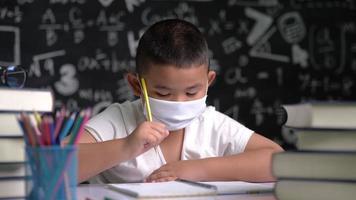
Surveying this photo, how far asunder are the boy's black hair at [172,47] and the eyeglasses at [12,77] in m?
0.48

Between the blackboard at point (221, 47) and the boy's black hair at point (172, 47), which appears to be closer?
the boy's black hair at point (172, 47)

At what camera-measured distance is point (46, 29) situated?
3145mm

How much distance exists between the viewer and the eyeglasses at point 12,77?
1113 mm

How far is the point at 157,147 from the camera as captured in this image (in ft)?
5.41

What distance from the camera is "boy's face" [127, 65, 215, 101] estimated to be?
4.93 ft

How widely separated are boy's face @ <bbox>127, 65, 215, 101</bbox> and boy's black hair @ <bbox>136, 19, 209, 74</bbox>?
0.06ft

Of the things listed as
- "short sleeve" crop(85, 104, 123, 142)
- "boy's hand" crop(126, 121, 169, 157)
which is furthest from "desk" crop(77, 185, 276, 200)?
"short sleeve" crop(85, 104, 123, 142)

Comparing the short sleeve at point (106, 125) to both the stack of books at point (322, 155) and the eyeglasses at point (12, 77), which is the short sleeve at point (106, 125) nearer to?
the eyeglasses at point (12, 77)

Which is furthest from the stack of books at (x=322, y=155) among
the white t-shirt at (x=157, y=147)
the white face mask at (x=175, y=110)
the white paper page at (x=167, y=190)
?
the white t-shirt at (x=157, y=147)

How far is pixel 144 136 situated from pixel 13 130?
1.52ft

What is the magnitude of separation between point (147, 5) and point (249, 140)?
1721mm

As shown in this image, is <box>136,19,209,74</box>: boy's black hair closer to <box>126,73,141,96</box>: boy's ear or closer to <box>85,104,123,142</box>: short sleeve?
<box>126,73,141,96</box>: boy's ear

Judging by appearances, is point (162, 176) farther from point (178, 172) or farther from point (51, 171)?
point (51, 171)

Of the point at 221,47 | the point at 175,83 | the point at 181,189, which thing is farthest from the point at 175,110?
the point at 221,47
